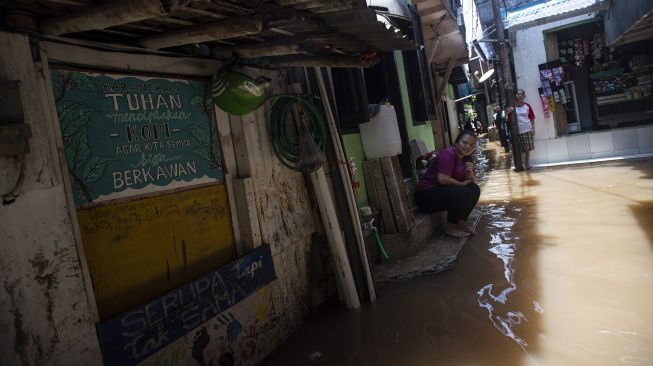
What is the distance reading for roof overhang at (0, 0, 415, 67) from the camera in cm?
217

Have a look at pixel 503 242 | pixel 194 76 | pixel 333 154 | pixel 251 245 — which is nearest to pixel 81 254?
pixel 251 245

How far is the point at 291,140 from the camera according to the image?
4.08 metres

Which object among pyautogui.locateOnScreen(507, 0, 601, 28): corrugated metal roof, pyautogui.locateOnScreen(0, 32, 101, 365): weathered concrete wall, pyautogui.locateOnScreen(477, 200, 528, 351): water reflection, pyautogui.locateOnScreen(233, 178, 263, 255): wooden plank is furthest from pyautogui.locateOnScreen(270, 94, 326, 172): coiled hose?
pyautogui.locateOnScreen(507, 0, 601, 28): corrugated metal roof

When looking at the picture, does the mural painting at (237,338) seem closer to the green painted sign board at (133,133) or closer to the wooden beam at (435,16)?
the green painted sign board at (133,133)

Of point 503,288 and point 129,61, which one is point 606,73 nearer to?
point 503,288

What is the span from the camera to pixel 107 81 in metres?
2.73

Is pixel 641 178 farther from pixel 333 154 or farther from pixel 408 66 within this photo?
pixel 333 154

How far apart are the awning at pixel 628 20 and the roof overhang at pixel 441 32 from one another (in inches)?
133

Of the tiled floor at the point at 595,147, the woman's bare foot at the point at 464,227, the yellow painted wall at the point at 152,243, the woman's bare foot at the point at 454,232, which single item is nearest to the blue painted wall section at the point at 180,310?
the yellow painted wall at the point at 152,243

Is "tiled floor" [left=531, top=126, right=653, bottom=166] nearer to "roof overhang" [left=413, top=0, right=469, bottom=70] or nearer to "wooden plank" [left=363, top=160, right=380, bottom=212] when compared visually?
"roof overhang" [left=413, top=0, right=469, bottom=70]

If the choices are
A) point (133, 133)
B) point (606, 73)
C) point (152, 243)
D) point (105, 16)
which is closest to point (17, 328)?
point (152, 243)

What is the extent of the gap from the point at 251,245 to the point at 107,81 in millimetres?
1675

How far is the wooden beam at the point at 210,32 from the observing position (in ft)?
8.48

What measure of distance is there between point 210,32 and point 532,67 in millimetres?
11814
